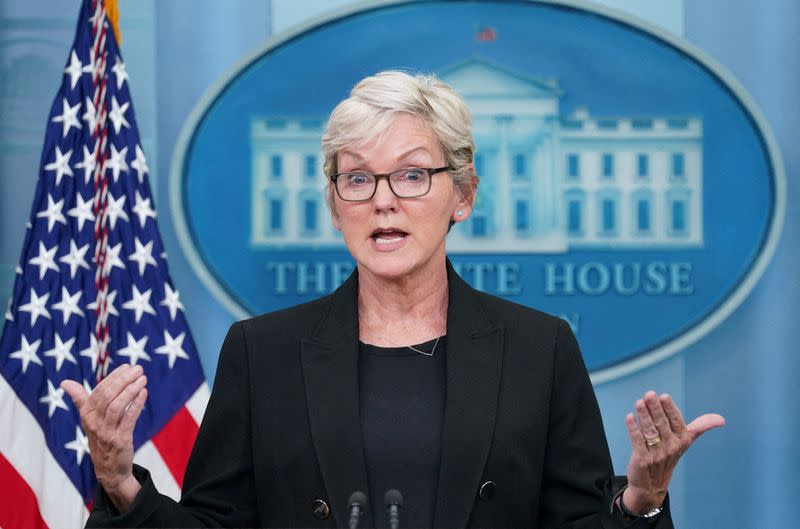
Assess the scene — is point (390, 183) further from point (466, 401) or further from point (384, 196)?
point (466, 401)

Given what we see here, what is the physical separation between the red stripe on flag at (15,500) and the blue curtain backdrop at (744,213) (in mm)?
832

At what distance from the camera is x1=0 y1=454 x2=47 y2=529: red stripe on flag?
312 centimetres

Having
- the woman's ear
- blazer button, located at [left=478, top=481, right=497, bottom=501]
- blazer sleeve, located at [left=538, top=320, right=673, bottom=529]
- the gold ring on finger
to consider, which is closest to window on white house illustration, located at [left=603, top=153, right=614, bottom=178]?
the woman's ear

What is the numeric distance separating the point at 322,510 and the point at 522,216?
1.98 meters

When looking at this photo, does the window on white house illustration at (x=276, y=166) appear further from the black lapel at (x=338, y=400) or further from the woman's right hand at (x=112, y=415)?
the woman's right hand at (x=112, y=415)

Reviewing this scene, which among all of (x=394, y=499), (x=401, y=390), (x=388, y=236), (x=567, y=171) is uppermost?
(x=567, y=171)

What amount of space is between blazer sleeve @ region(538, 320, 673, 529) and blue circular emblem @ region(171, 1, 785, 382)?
1615 mm

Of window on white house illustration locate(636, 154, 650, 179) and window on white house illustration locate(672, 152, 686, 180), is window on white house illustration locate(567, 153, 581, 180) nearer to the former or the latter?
window on white house illustration locate(636, 154, 650, 179)

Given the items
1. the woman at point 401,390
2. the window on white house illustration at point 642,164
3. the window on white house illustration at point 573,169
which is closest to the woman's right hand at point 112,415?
the woman at point 401,390

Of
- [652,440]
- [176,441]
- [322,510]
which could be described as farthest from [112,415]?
[176,441]

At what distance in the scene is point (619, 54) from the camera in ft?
12.0

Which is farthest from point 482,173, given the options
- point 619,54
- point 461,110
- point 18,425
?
point 18,425

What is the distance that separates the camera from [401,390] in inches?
78.8

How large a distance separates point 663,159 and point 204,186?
1717mm
